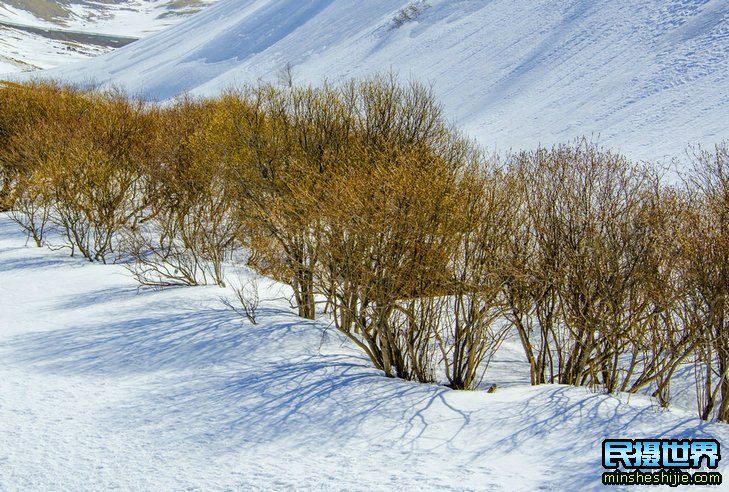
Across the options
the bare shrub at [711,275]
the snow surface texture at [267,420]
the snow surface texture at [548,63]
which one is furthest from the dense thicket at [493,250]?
the snow surface texture at [548,63]

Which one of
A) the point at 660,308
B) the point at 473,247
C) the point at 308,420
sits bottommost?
the point at 308,420

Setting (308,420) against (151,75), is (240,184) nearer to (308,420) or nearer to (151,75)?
(308,420)

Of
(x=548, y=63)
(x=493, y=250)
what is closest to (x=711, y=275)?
(x=493, y=250)

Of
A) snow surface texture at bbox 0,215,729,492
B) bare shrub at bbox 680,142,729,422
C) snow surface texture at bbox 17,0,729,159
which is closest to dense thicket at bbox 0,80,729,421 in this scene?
bare shrub at bbox 680,142,729,422

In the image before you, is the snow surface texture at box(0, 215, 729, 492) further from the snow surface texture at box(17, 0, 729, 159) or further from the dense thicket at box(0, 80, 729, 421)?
the snow surface texture at box(17, 0, 729, 159)

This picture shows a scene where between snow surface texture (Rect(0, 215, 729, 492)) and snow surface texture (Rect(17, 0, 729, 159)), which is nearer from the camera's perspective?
snow surface texture (Rect(0, 215, 729, 492))

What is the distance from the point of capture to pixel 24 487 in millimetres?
7289

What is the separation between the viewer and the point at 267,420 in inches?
371

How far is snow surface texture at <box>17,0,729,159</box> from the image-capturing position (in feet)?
93.6

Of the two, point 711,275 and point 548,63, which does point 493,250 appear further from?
point 548,63

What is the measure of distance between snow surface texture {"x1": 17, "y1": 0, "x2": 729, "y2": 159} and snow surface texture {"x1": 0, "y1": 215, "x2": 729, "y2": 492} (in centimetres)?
Answer: 1891

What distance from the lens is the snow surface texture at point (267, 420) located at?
762 centimetres

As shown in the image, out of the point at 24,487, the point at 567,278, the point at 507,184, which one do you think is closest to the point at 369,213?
the point at 507,184

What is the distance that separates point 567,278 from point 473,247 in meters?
2.41
